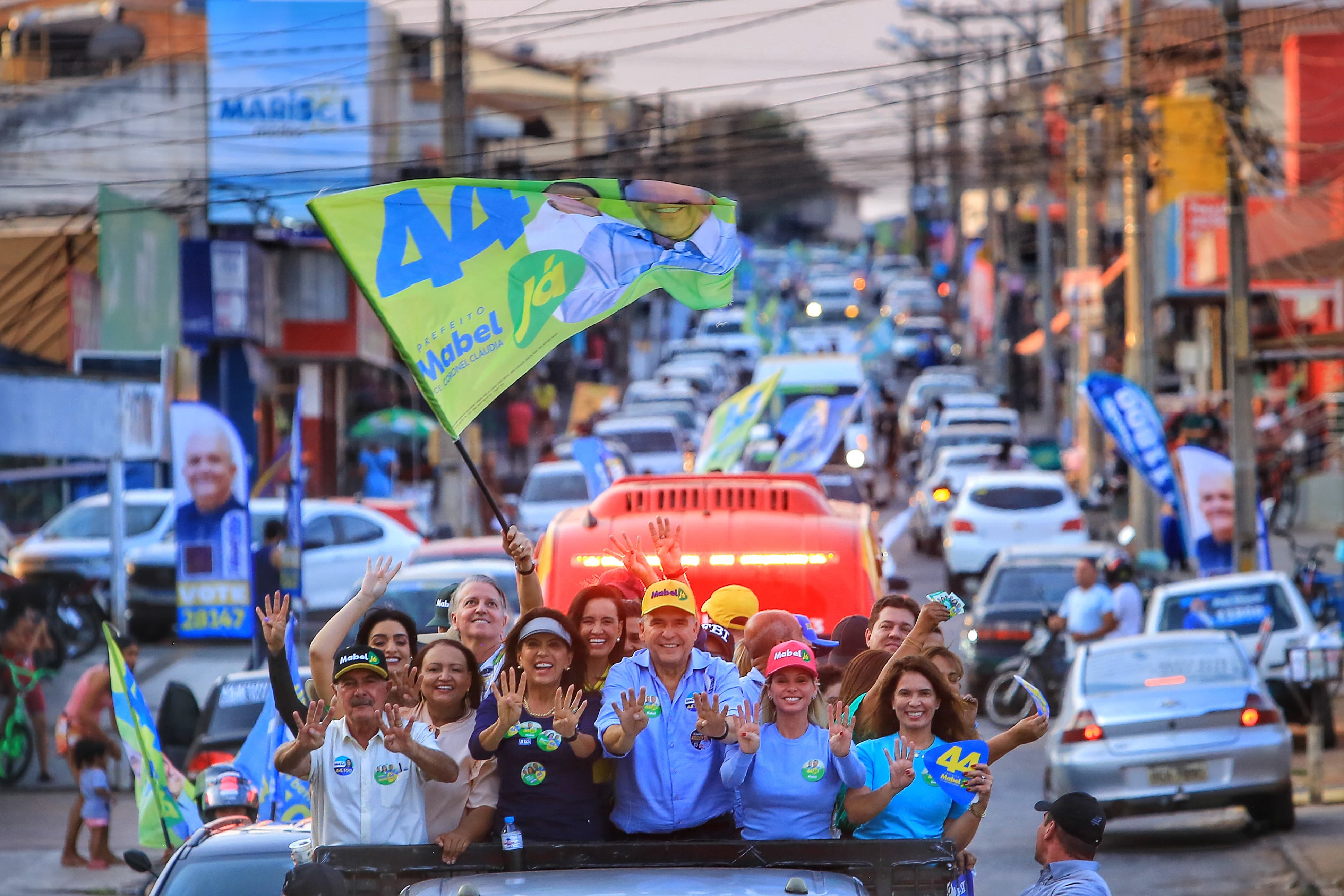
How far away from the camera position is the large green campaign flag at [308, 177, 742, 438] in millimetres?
6906

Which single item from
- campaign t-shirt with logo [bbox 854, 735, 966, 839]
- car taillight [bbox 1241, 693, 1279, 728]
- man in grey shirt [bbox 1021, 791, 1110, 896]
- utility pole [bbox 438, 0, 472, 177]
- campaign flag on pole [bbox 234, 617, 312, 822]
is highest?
utility pole [bbox 438, 0, 472, 177]

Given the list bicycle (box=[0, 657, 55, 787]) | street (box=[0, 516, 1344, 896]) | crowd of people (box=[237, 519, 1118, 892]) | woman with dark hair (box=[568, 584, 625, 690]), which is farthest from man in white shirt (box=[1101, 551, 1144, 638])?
woman with dark hair (box=[568, 584, 625, 690])

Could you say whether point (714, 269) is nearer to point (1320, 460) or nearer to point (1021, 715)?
point (1021, 715)

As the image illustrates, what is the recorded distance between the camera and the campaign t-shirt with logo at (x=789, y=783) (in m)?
5.83

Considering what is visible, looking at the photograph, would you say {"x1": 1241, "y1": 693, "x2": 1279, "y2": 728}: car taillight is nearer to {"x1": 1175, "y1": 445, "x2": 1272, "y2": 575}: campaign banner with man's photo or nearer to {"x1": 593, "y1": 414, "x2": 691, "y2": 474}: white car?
{"x1": 1175, "y1": 445, "x2": 1272, "y2": 575}: campaign banner with man's photo

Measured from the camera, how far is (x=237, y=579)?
18.1 meters

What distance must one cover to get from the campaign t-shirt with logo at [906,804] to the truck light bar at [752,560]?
3174 millimetres

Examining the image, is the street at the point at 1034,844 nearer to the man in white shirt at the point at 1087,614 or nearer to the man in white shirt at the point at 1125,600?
the man in white shirt at the point at 1087,614

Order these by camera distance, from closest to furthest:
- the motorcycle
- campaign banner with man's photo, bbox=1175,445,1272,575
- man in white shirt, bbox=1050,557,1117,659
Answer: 1. the motorcycle
2. man in white shirt, bbox=1050,557,1117,659
3. campaign banner with man's photo, bbox=1175,445,1272,575

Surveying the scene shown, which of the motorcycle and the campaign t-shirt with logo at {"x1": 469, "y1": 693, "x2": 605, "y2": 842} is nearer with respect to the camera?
the campaign t-shirt with logo at {"x1": 469, "y1": 693, "x2": 605, "y2": 842}

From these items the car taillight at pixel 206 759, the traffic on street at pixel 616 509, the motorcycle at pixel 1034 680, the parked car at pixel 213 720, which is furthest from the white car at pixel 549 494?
the car taillight at pixel 206 759

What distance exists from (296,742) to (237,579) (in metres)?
12.4

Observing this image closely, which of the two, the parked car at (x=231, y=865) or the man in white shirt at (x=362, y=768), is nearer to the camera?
the man in white shirt at (x=362, y=768)

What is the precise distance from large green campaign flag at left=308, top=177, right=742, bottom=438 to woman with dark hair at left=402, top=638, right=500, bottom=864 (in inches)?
30.2
